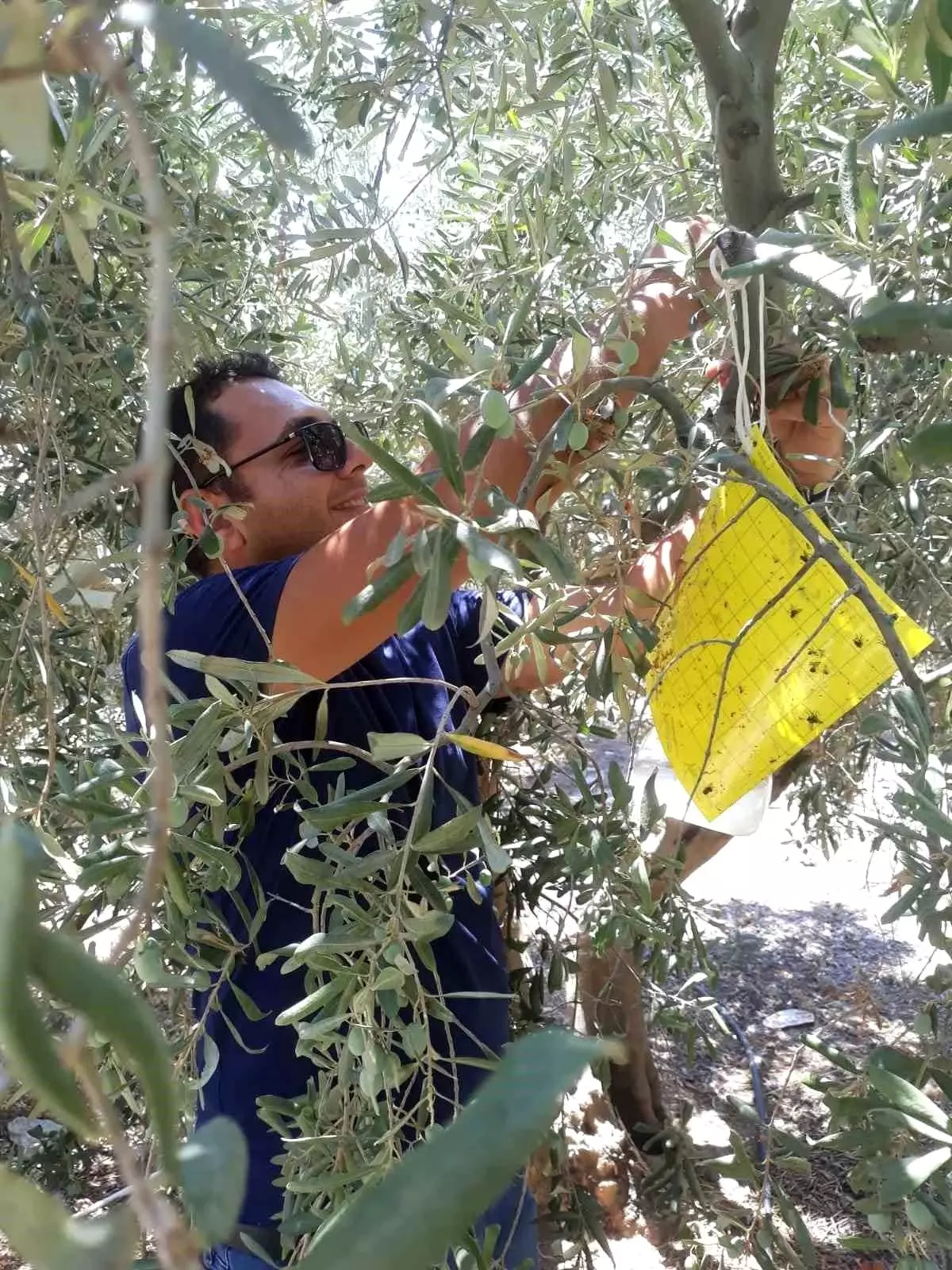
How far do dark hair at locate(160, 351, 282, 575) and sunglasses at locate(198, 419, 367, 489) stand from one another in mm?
31

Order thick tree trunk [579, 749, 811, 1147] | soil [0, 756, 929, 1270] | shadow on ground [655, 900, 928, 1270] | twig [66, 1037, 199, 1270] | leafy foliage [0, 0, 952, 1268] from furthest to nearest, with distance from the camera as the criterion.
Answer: shadow on ground [655, 900, 928, 1270], soil [0, 756, 929, 1270], thick tree trunk [579, 749, 811, 1147], leafy foliage [0, 0, 952, 1268], twig [66, 1037, 199, 1270]

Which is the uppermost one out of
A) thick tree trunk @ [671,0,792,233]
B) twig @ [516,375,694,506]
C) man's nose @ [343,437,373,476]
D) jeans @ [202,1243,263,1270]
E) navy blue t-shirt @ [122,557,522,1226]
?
thick tree trunk @ [671,0,792,233]

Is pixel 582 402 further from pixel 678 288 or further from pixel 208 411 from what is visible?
pixel 208 411

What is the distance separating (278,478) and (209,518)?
1.04 feet

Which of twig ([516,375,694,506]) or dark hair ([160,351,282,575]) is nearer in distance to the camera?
twig ([516,375,694,506])

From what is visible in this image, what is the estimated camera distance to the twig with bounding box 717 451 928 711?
25.4 inches

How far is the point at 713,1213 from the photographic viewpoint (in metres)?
1.45

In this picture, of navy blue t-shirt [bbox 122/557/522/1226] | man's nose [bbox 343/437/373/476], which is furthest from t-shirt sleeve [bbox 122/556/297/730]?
man's nose [bbox 343/437/373/476]

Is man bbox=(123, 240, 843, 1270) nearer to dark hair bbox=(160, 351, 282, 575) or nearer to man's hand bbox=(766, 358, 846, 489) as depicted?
dark hair bbox=(160, 351, 282, 575)

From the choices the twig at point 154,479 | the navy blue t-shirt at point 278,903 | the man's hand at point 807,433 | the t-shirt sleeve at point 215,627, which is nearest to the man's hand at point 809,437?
the man's hand at point 807,433

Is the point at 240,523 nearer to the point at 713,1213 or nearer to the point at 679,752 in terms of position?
the point at 679,752

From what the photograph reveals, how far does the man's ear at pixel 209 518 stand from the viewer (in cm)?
92

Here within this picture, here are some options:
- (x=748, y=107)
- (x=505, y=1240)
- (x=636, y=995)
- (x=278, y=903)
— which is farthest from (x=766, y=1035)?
(x=748, y=107)

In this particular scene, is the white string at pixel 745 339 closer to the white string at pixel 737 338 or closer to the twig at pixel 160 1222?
the white string at pixel 737 338
